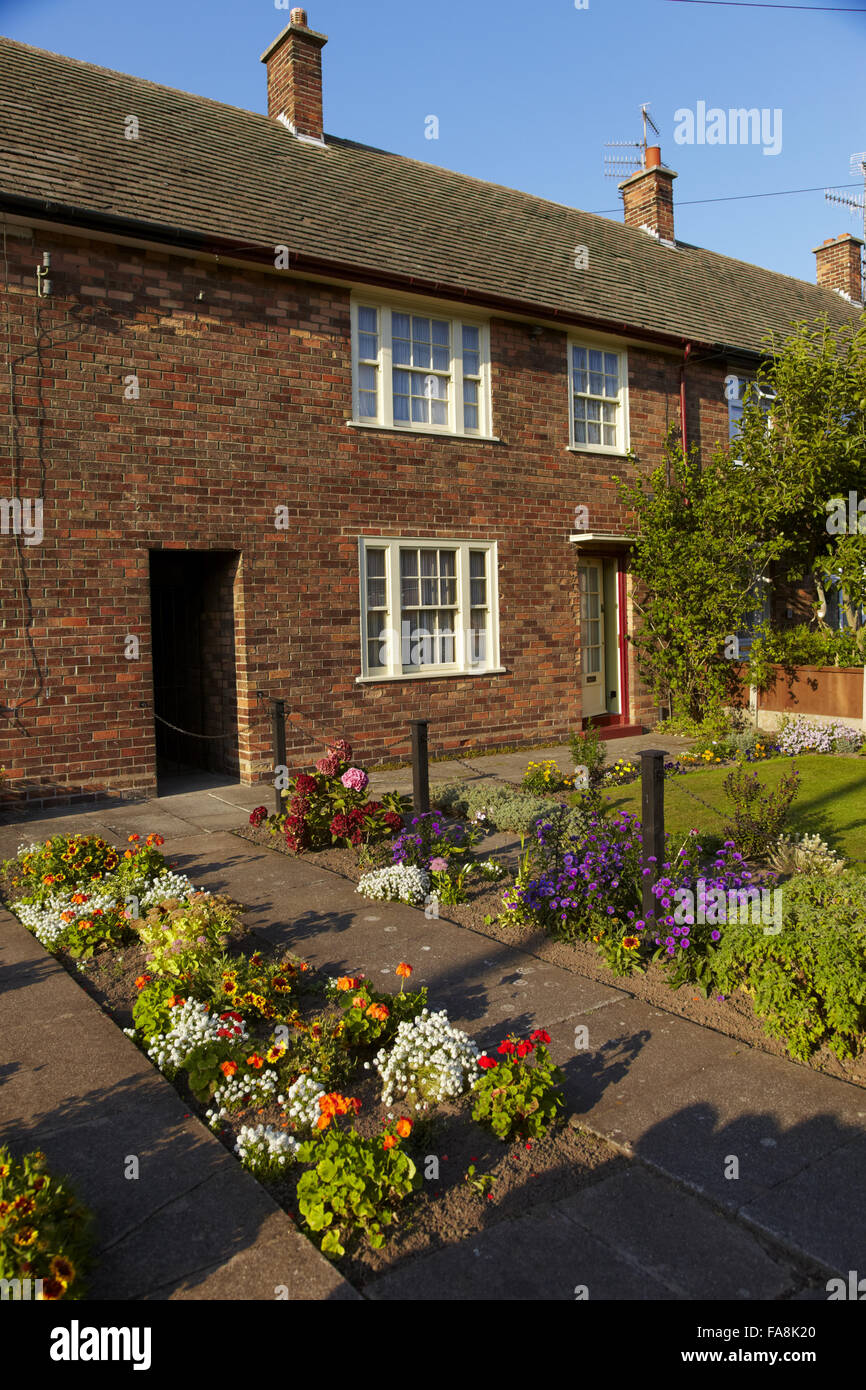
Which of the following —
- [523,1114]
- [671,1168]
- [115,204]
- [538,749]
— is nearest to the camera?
[671,1168]

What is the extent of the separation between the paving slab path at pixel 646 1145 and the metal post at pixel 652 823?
65cm

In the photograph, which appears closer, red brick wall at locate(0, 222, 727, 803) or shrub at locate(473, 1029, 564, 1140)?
shrub at locate(473, 1029, 564, 1140)

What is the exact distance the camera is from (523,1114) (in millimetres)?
3225

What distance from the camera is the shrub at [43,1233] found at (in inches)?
91.7

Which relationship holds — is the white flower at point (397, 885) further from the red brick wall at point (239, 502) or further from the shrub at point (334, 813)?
the red brick wall at point (239, 502)

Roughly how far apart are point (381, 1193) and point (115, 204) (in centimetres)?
994

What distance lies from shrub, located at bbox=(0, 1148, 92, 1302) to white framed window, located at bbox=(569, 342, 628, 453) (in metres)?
12.4

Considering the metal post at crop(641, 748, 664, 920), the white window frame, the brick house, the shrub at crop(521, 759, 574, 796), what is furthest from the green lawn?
the white window frame

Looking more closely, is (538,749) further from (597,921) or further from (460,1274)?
(460,1274)

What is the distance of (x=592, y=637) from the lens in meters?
14.2

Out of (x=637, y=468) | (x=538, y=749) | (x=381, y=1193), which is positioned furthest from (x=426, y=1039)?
(x=637, y=468)

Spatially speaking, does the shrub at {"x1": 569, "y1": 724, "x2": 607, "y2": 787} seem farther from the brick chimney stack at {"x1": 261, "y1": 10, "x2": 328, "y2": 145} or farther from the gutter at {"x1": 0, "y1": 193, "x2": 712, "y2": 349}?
the brick chimney stack at {"x1": 261, "y1": 10, "x2": 328, "y2": 145}

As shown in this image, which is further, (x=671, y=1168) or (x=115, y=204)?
(x=115, y=204)

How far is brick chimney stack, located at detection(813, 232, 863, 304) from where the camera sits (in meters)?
22.9
